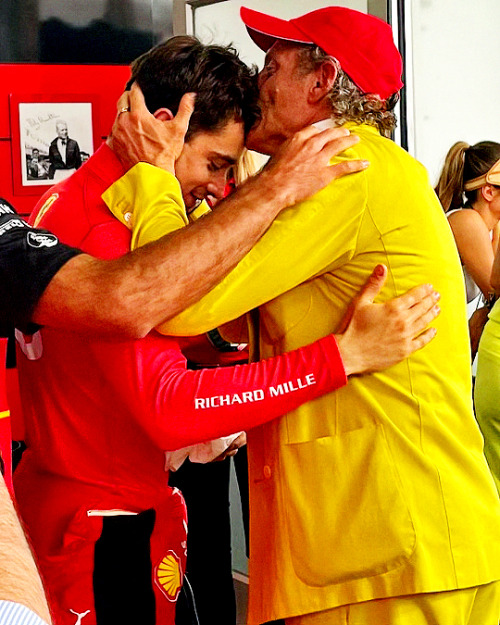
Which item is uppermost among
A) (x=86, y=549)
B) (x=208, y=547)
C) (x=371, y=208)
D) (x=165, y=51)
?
(x=165, y=51)

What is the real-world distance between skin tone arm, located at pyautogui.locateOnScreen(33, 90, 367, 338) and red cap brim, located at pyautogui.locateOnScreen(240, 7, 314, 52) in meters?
0.25

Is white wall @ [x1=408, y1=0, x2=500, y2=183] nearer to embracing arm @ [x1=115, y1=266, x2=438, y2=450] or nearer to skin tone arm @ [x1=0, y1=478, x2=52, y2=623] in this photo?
embracing arm @ [x1=115, y1=266, x2=438, y2=450]

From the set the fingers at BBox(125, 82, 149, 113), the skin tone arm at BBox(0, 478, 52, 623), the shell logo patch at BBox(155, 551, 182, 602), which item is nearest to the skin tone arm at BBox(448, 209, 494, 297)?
the fingers at BBox(125, 82, 149, 113)

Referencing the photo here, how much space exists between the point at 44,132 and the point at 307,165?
5.45 ft

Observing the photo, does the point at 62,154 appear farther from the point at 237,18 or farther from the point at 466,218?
the point at 466,218

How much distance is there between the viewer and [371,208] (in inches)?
67.3

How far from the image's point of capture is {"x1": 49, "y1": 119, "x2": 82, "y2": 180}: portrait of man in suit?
3176mm

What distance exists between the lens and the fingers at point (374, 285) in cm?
172

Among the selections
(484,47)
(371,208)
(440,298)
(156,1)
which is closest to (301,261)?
(371,208)

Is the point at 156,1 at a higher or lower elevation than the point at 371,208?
higher

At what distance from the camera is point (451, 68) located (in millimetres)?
3684

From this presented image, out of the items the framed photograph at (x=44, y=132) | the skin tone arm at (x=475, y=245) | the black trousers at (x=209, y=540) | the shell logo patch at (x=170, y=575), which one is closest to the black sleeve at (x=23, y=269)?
the shell logo patch at (x=170, y=575)

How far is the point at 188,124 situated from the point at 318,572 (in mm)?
835

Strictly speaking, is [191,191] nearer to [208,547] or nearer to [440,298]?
[440,298]
